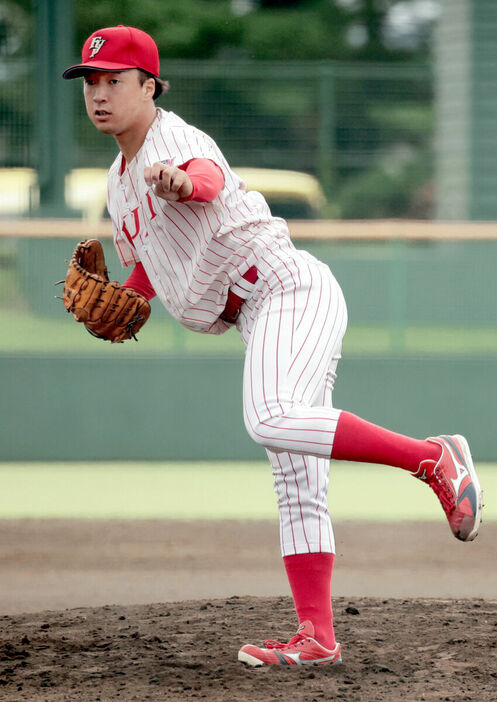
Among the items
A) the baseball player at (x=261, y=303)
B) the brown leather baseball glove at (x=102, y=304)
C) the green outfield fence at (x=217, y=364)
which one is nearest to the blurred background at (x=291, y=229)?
the green outfield fence at (x=217, y=364)

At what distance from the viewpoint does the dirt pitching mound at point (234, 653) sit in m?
2.96

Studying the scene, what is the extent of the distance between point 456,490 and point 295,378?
479 mm

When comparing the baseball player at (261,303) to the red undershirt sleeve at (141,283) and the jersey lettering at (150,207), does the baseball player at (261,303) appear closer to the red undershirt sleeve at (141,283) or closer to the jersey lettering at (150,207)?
the jersey lettering at (150,207)

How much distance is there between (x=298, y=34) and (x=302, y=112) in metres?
4.25

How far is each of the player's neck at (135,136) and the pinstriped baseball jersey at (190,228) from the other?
3 centimetres

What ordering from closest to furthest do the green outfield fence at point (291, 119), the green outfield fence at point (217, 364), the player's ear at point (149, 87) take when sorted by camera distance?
the player's ear at point (149, 87) → the green outfield fence at point (217, 364) → the green outfield fence at point (291, 119)

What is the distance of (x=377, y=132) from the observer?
8.40m

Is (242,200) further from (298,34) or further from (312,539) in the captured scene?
(298,34)

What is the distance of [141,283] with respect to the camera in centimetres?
351

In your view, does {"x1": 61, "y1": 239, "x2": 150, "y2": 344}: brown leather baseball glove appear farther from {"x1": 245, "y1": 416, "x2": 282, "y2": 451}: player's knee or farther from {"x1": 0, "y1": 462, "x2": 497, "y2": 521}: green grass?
{"x1": 0, "y1": 462, "x2": 497, "y2": 521}: green grass

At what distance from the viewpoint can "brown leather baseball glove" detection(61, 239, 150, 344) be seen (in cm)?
327

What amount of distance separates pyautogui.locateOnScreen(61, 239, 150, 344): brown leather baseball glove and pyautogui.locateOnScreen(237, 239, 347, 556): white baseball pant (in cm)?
36

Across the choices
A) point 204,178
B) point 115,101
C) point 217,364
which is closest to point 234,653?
point 204,178

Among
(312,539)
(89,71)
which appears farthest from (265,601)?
(89,71)
